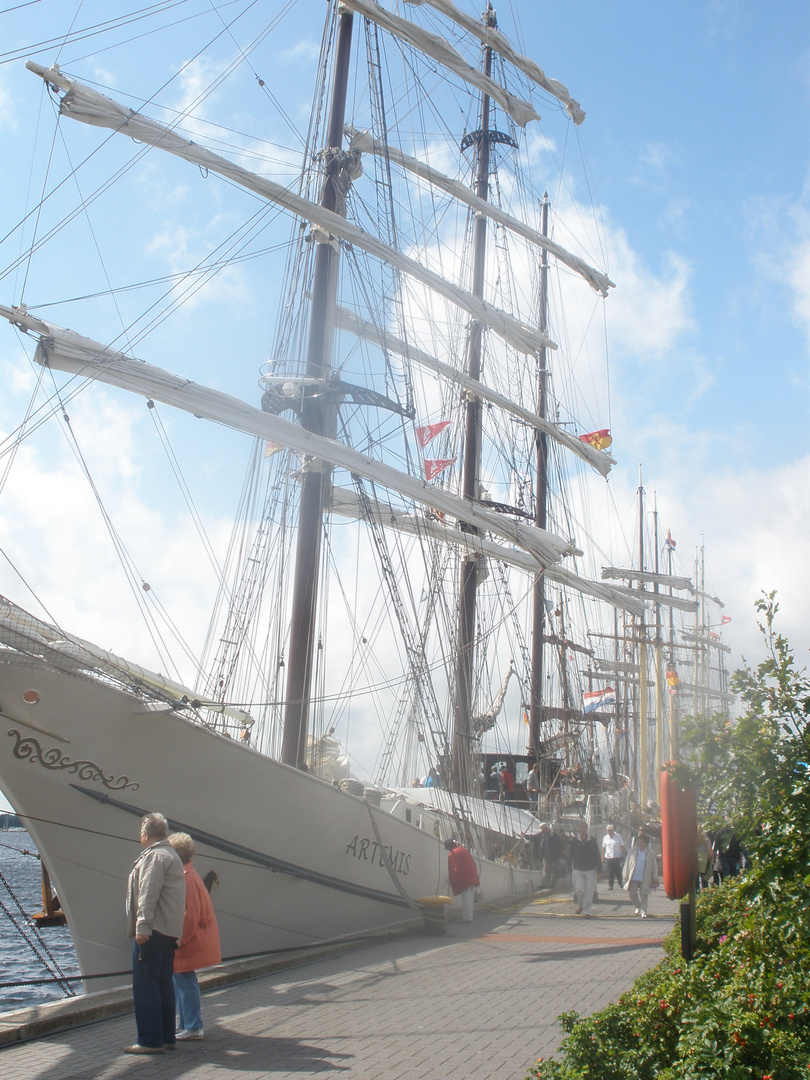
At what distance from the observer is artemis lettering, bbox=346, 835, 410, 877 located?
1270 cm

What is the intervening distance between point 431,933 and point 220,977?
4.82m

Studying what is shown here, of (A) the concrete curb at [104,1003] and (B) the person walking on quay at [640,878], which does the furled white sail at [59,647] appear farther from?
(B) the person walking on quay at [640,878]

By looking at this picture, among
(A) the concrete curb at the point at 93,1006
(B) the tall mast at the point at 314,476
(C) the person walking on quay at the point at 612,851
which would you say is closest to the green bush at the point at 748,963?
(A) the concrete curb at the point at 93,1006

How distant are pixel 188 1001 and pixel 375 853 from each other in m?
7.09

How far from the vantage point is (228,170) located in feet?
58.1

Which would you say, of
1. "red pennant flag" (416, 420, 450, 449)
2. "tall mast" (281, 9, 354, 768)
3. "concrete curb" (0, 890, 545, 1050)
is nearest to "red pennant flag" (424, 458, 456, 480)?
"red pennant flag" (416, 420, 450, 449)

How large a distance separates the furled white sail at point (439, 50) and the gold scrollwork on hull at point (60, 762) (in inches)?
743

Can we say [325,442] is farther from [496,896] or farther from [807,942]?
[807,942]

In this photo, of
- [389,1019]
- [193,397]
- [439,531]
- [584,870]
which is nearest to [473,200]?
[439,531]

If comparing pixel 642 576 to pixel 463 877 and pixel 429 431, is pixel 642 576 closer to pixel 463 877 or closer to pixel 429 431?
pixel 429 431

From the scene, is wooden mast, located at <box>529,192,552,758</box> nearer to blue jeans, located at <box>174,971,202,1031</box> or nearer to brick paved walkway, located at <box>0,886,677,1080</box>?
brick paved walkway, located at <box>0,886,677,1080</box>

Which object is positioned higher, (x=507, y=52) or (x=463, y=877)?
(x=507, y=52)

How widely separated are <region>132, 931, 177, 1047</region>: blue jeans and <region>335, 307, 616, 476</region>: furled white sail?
15.3m

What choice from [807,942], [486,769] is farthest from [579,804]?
[807,942]
